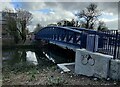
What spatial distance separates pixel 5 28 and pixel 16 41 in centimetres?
324

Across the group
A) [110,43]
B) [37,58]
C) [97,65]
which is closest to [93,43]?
[110,43]

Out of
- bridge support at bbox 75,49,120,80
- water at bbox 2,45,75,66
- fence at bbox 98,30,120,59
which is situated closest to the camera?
bridge support at bbox 75,49,120,80

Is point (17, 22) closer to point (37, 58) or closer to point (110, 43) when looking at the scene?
point (37, 58)

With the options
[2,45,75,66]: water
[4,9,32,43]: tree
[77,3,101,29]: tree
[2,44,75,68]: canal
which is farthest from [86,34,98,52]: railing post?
[77,3,101,29]: tree

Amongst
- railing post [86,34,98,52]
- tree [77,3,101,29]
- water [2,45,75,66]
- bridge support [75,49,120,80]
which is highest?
tree [77,3,101,29]

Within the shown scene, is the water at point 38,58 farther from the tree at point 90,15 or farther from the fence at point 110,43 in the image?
the tree at point 90,15

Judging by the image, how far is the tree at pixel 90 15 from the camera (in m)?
38.9

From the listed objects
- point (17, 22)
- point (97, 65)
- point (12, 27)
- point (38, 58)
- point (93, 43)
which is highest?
point (17, 22)

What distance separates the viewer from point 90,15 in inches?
1538

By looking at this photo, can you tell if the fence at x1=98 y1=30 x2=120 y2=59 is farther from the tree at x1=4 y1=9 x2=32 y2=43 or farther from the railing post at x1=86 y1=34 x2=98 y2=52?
the tree at x1=4 y1=9 x2=32 y2=43

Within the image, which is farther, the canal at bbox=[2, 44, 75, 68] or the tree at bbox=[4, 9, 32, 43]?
the tree at bbox=[4, 9, 32, 43]

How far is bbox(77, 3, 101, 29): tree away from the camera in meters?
38.9

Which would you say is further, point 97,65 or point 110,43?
point 110,43

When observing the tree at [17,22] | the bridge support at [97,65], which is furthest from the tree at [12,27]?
the bridge support at [97,65]
